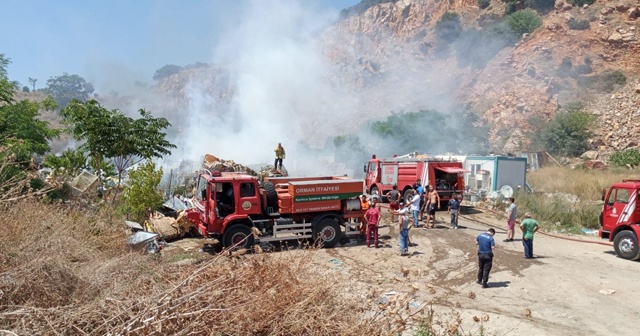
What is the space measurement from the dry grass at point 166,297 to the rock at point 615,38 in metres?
50.9

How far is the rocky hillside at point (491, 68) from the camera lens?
41.2 meters

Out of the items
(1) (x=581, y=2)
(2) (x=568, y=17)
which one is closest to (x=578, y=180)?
Answer: (2) (x=568, y=17)

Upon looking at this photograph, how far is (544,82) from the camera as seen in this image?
149 ft

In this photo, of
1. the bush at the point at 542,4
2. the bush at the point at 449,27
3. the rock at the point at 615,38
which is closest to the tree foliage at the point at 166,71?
the bush at the point at 449,27

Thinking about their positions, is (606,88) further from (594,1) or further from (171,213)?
(171,213)

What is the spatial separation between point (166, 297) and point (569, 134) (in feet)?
122

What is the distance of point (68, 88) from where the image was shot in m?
105

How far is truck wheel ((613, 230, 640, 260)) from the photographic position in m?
11.4

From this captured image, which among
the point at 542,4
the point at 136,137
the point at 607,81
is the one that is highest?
the point at 542,4

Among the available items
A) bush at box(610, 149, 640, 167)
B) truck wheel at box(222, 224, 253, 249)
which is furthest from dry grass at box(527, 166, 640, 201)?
truck wheel at box(222, 224, 253, 249)

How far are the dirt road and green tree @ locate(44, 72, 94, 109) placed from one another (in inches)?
4029

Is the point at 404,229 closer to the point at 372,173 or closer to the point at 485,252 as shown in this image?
the point at 485,252

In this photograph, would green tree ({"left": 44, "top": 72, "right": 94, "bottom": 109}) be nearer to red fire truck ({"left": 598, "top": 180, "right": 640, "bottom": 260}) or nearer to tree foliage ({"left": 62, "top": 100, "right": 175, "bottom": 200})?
tree foliage ({"left": 62, "top": 100, "right": 175, "bottom": 200})

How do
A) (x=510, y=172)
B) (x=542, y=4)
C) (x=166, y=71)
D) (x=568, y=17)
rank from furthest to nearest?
(x=166, y=71) < (x=542, y=4) < (x=568, y=17) < (x=510, y=172)
